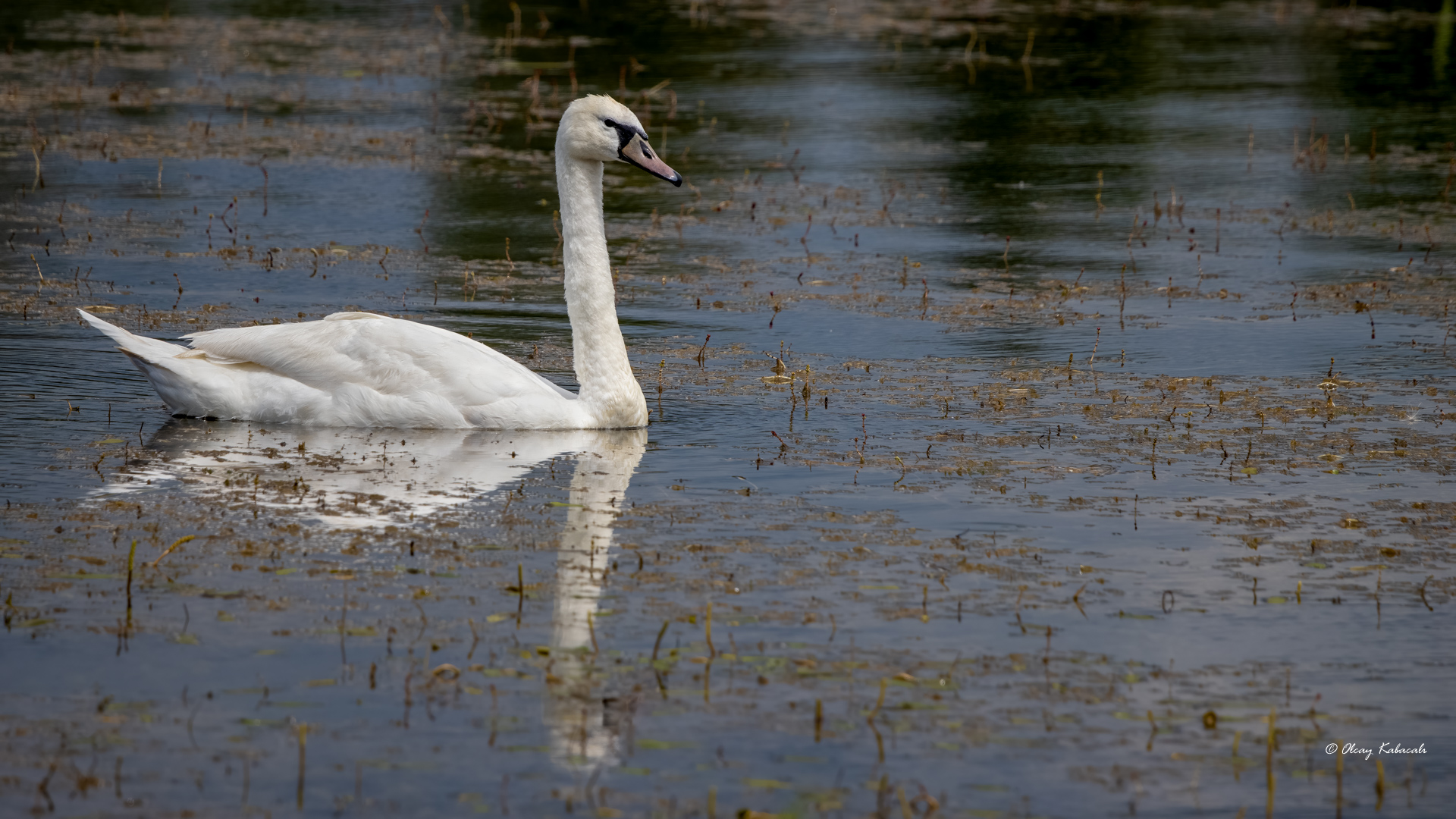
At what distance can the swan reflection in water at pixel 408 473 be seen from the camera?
7727 mm

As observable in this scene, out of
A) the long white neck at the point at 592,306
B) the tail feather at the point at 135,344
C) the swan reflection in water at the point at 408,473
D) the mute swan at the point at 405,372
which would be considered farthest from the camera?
the long white neck at the point at 592,306

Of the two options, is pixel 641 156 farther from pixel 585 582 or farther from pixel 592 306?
pixel 585 582

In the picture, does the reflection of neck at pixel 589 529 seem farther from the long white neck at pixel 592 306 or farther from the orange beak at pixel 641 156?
the orange beak at pixel 641 156

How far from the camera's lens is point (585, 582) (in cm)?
750

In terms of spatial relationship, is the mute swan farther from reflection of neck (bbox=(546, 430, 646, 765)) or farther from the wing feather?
reflection of neck (bbox=(546, 430, 646, 765))

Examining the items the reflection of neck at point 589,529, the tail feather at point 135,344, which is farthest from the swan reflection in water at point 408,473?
the tail feather at point 135,344

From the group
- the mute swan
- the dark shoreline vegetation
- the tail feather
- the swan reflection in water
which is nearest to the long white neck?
the mute swan

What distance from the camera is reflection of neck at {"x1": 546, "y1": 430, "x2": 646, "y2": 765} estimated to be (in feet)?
19.7

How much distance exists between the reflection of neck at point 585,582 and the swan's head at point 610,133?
1.54 m

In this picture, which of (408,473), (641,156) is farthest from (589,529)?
(641,156)

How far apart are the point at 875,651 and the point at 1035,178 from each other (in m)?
13.9

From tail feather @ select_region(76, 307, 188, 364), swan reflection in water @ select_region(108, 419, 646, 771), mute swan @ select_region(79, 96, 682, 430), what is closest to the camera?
swan reflection in water @ select_region(108, 419, 646, 771)

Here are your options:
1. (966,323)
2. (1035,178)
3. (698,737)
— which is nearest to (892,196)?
(1035,178)

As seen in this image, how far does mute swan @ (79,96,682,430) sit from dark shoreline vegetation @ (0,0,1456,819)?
Result: 0.23 metres
